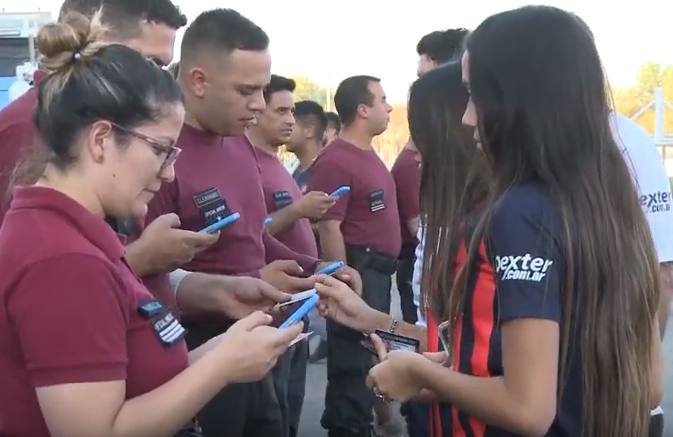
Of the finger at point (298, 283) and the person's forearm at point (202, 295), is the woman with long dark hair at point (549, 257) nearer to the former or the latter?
the finger at point (298, 283)

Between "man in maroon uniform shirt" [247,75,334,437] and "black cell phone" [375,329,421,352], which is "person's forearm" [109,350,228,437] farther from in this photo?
"man in maroon uniform shirt" [247,75,334,437]

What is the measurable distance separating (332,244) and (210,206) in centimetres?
244

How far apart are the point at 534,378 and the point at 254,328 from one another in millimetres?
610

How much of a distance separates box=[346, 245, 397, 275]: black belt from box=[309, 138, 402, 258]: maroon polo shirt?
3cm

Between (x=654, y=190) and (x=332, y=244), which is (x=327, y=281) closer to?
(x=654, y=190)

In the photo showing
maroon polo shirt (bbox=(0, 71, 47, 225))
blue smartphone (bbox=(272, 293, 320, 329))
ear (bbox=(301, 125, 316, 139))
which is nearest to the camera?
blue smartphone (bbox=(272, 293, 320, 329))

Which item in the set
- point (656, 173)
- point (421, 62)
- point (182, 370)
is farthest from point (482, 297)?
point (421, 62)

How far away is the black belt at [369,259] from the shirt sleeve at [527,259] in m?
3.99

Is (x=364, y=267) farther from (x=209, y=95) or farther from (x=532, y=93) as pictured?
(x=532, y=93)

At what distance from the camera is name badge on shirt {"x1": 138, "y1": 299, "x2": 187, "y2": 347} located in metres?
1.71

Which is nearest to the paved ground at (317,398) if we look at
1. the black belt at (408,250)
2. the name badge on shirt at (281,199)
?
the black belt at (408,250)

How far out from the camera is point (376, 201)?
572 centimetres

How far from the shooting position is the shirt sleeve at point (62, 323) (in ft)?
5.01

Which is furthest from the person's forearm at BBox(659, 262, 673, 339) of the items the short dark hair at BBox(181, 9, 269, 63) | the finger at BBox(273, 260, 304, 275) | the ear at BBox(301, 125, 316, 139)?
the ear at BBox(301, 125, 316, 139)
